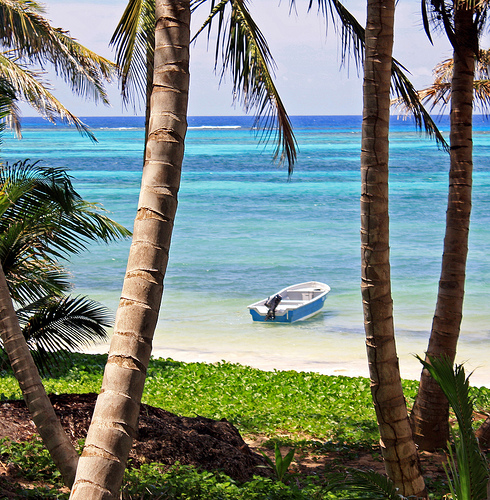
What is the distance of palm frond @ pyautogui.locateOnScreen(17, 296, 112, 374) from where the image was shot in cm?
517

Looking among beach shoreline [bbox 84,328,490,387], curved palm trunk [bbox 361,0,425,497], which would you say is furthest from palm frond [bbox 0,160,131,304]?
beach shoreline [bbox 84,328,490,387]

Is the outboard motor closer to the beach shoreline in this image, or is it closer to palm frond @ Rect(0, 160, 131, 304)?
the beach shoreline

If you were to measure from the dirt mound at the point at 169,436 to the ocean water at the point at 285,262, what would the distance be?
2.03 meters

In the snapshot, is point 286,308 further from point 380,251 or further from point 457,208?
point 380,251

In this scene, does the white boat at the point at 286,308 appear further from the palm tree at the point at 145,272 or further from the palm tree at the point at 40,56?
the palm tree at the point at 145,272

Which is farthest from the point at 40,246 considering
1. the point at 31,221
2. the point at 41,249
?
the point at 31,221

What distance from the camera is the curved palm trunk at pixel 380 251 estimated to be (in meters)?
3.19

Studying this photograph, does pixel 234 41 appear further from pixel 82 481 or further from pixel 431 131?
pixel 82 481

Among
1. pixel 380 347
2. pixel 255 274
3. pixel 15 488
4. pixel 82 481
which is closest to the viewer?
pixel 82 481

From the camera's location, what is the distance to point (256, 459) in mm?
4883

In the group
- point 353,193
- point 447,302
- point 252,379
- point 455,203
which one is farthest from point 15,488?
point 353,193

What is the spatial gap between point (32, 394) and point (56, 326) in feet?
6.86

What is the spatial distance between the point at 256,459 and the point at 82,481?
307cm

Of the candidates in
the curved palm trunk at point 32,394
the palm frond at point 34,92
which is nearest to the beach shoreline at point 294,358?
the palm frond at point 34,92
